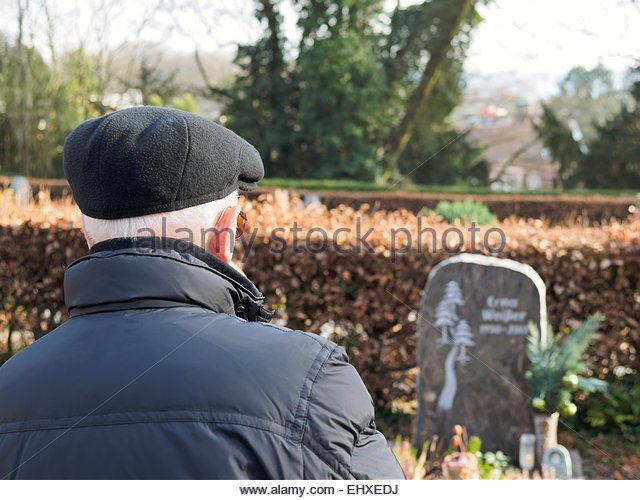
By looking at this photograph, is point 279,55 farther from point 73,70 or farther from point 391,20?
point 73,70

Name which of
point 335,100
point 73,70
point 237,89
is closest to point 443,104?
point 335,100

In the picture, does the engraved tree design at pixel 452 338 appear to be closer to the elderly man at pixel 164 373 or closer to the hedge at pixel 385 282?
the hedge at pixel 385 282

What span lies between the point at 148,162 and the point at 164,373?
16.0 inches

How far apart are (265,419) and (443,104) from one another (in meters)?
26.9

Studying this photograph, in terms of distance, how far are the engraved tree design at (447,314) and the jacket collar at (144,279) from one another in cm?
347

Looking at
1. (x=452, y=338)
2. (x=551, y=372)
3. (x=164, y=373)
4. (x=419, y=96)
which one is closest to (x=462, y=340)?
(x=452, y=338)

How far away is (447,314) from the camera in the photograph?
452 cm

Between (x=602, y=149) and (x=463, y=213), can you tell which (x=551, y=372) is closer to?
(x=463, y=213)

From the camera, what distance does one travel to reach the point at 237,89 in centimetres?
2464

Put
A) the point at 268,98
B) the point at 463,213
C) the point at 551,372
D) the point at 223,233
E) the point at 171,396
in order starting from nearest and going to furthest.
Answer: the point at 171,396 < the point at 223,233 < the point at 551,372 < the point at 463,213 < the point at 268,98

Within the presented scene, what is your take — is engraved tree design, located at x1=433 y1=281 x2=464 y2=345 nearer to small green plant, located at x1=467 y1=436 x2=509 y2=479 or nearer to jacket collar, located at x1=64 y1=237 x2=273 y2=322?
small green plant, located at x1=467 y1=436 x2=509 y2=479

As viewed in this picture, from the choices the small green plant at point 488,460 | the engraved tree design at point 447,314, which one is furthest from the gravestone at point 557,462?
the engraved tree design at point 447,314

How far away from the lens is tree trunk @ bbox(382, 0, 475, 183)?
2484 cm

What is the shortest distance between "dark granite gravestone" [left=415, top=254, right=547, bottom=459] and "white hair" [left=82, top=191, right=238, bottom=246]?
3.43m
